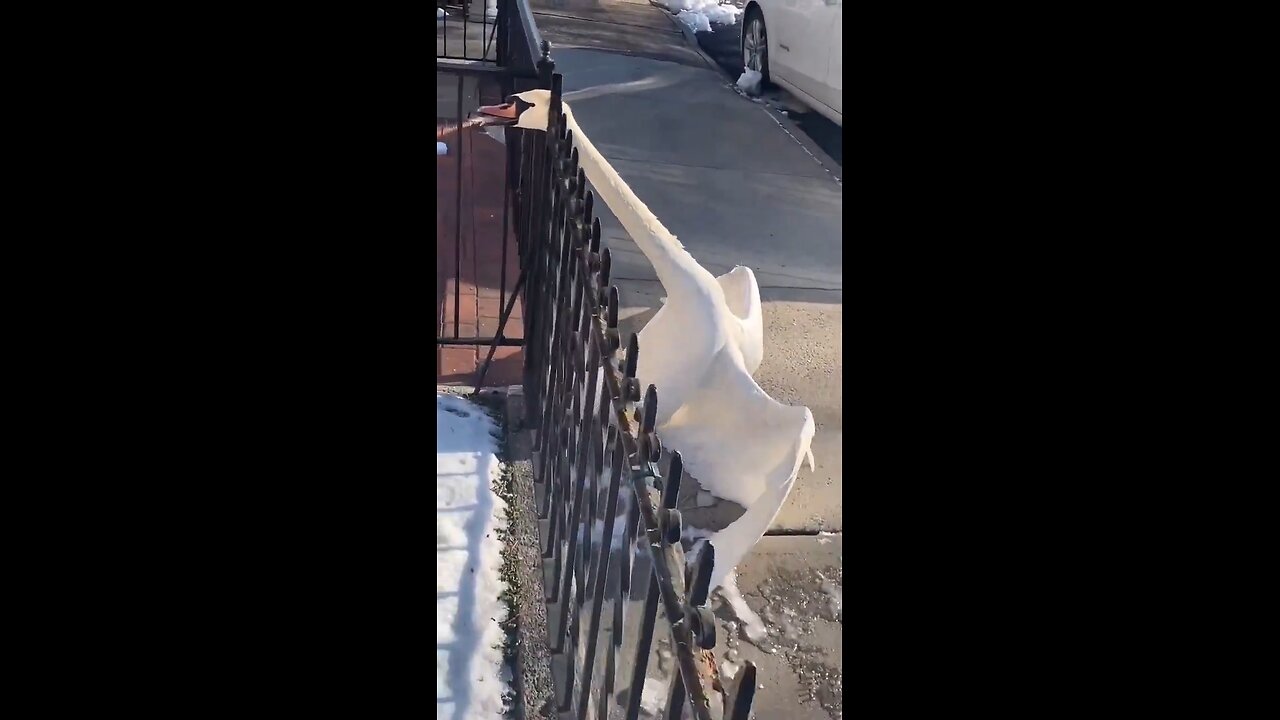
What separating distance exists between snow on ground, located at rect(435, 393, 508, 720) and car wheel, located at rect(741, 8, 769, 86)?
692 centimetres

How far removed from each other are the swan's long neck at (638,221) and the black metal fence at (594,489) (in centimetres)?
13

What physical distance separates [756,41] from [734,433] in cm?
719

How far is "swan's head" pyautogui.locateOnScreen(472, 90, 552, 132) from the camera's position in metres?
2.47

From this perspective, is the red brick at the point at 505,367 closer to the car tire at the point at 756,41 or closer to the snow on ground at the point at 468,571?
the snow on ground at the point at 468,571

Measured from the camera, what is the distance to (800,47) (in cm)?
840

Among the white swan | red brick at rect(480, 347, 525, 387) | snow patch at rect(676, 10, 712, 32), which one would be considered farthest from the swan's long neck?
snow patch at rect(676, 10, 712, 32)

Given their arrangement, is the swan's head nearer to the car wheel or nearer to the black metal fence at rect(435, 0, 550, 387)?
the black metal fence at rect(435, 0, 550, 387)

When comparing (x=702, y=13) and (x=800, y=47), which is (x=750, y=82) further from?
(x=702, y=13)

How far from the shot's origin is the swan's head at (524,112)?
247 cm

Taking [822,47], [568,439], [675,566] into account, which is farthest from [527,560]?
[822,47]

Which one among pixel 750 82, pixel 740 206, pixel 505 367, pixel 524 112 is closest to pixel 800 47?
pixel 750 82

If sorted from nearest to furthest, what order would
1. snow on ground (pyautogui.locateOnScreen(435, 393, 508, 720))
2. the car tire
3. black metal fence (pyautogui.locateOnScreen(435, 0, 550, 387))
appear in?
snow on ground (pyautogui.locateOnScreen(435, 393, 508, 720)), black metal fence (pyautogui.locateOnScreen(435, 0, 550, 387)), the car tire

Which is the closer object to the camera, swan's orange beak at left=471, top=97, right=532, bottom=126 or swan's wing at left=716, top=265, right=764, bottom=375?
swan's orange beak at left=471, top=97, right=532, bottom=126
